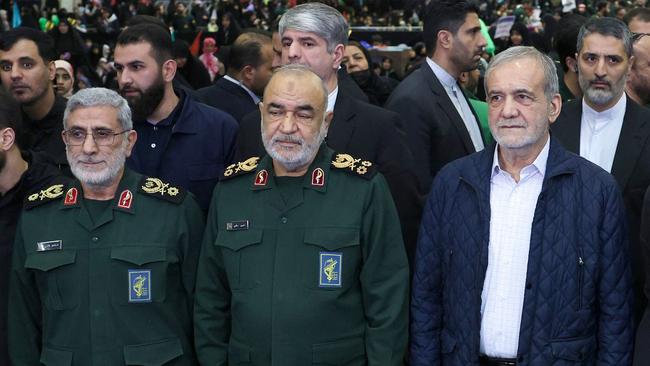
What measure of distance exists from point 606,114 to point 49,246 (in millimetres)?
2688

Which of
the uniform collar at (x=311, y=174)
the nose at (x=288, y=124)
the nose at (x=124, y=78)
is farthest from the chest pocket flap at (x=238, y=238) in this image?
the nose at (x=124, y=78)

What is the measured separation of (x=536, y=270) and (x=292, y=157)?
1.01 metres

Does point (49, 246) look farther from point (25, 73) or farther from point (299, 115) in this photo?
point (25, 73)

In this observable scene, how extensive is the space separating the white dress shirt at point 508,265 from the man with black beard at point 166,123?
1556mm

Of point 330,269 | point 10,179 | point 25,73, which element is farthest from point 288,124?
point 25,73

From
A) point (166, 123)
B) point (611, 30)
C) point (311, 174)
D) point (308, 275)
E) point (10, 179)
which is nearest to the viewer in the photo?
point (308, 275)

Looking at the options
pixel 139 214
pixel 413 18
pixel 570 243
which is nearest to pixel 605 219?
pixel 570 243

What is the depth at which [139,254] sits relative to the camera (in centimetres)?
371

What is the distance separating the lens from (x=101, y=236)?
12.3 ft

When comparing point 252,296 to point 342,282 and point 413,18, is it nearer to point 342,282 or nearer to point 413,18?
point 342,282

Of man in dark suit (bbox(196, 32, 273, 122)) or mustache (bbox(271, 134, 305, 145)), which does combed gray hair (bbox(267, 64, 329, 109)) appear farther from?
man in dark suit (bbox(196, 32, 273, 122))

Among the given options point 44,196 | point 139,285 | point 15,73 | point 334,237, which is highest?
point 15,73

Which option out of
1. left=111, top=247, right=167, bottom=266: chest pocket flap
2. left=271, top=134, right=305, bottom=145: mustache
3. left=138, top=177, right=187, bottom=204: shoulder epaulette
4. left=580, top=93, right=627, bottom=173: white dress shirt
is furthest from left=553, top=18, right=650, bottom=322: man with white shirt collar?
left=111, top=247, right=167, bottom=266: chest pocket flap

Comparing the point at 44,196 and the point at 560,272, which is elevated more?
the point at 44,196
